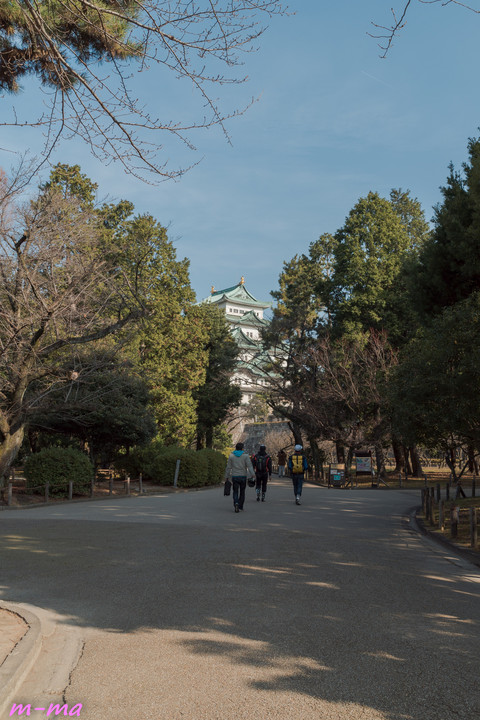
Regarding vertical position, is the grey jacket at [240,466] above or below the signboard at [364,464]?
above

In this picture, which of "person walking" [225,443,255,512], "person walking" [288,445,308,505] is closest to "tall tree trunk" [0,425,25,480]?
"person walking" [225,443,255,512]

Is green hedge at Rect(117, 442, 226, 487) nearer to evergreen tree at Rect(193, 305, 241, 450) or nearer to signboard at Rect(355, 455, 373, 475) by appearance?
signboard at Rect(355, 455, 373, 475)

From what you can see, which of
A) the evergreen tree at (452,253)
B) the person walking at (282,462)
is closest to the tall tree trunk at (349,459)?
the person walking at (282,462)

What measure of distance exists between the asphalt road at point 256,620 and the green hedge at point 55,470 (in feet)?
26.5

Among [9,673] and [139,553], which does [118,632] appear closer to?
[9,673]

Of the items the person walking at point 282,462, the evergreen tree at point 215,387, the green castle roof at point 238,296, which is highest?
the green castle roof at point 238,296

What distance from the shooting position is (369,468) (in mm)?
33406

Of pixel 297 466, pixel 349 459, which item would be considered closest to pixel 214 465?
pixel 349 459

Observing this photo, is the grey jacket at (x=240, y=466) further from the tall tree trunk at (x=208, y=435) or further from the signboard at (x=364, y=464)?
the tall tree trunk at (x=208, y=435)

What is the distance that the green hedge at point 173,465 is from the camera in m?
27.4

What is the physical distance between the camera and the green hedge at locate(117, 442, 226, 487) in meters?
27.4

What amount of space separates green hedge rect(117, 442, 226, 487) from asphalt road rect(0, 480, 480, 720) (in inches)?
620

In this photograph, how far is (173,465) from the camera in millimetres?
27391

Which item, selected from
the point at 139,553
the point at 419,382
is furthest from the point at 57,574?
the point at 419,382
